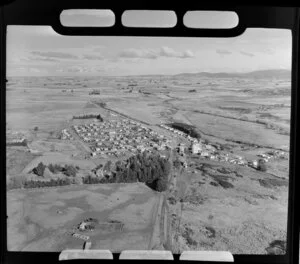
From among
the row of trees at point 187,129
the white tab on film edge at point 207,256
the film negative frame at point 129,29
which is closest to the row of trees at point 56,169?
the film negative frame at point 129,29

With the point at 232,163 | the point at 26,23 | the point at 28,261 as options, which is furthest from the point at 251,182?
the point at 26,23

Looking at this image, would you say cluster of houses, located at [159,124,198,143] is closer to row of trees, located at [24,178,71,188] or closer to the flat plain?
the flat plain

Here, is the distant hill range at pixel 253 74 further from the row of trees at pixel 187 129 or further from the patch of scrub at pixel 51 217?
the patch of scrub at pixel 51 217

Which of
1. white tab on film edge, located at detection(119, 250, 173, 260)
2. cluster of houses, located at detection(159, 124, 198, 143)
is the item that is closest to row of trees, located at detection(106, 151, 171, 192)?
cluster of houses, located at detection(159, 124, 198, 143)

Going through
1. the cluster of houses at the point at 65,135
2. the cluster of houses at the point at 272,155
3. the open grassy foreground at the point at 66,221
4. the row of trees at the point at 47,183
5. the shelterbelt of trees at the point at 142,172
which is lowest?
the open grassy foreground at the point at 66,221

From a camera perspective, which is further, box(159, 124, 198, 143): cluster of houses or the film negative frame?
box(159, 124, 198, 143): cluster of houses

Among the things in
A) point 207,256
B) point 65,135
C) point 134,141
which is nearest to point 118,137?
point 134,141

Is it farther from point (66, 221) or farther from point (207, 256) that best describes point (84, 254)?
point (207, 256)
